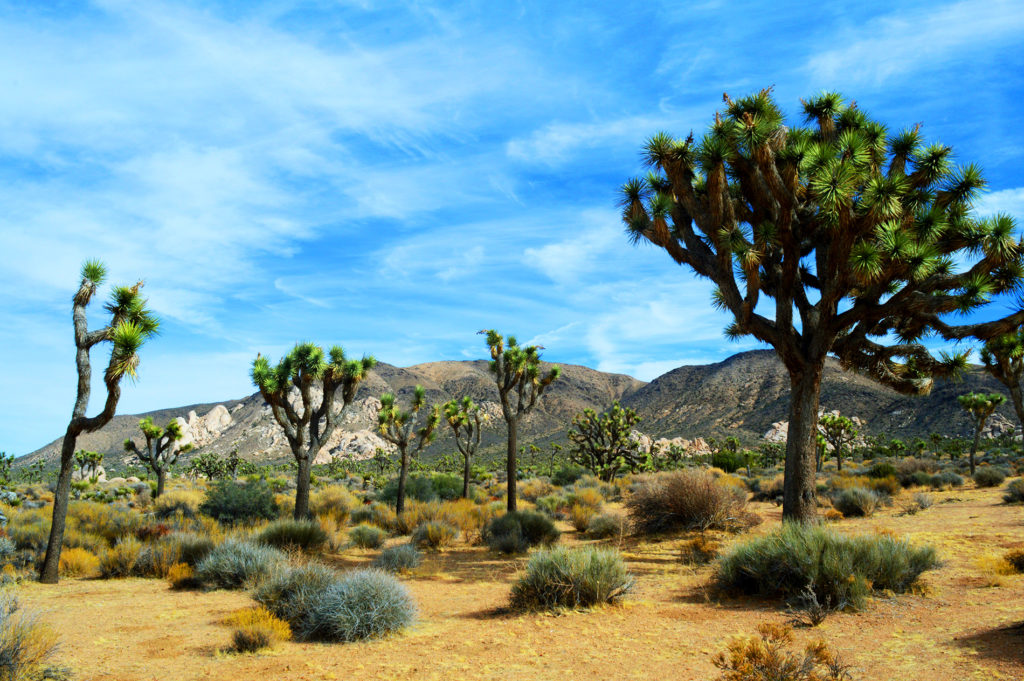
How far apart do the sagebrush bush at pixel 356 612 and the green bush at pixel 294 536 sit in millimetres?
6357

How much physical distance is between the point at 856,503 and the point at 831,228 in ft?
30.2

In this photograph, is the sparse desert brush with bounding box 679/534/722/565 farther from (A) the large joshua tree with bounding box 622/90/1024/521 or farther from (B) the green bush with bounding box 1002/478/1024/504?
(B) the green bush with bounding box 1002/478/1024/504

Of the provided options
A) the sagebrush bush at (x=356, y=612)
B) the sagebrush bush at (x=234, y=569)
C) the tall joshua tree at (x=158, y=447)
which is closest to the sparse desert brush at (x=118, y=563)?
the sagebrush bush at (x=234, y=569)

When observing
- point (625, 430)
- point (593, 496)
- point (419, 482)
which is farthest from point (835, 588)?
point (625, 430)

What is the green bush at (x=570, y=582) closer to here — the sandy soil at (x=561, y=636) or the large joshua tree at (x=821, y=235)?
the sandy soil at (x=561, y=636)

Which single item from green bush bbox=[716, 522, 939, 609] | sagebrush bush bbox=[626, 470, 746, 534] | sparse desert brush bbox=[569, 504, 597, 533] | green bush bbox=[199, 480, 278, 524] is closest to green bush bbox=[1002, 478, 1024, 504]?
sagebrush bush bbox=[626, 470, 746, 534]

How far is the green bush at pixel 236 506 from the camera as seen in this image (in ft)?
59.8

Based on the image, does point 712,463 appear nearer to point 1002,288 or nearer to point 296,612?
point 1002,288

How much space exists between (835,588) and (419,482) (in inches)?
872

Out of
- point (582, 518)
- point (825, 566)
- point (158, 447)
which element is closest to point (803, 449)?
point (825, 566)

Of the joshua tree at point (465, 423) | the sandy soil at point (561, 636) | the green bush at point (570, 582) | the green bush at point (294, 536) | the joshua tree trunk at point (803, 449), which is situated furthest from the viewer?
the joshua tree at point (465, 423)

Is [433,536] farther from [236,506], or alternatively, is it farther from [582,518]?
[236,506]

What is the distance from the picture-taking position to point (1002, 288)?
1198 cm

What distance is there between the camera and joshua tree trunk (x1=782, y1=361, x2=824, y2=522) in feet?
A: 39.1
